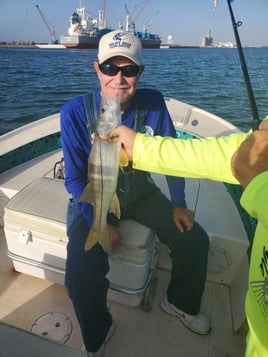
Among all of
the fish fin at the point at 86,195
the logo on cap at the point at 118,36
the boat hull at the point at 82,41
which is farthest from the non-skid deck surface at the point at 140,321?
the boat hull at the point at 82,41

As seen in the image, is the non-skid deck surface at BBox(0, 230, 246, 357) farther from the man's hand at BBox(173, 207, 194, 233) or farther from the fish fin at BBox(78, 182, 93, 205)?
the fish fin at BBox(78, 182, 93, 205)

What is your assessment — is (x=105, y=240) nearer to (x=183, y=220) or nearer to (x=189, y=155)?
(x=183, y=220)

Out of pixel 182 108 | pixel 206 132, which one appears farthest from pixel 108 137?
pixel 182 108

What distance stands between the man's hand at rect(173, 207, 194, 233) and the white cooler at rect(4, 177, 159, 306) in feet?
0.78

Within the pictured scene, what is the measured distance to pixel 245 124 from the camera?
1133cm

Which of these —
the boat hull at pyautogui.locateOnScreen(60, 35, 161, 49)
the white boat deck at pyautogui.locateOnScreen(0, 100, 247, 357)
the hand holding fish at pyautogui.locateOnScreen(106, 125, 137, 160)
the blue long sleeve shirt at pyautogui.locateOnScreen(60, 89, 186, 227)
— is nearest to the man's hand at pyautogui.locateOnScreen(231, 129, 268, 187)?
the hand holding fish at pyautogui.locateOnScreen(106, 125, 137, 160)

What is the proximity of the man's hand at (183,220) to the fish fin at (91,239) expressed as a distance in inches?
29.2

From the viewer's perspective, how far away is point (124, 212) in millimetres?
2400

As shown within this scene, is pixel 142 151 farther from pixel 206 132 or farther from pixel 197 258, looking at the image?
pixel 206 132

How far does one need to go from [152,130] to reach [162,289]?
Answer: 62.9 inches

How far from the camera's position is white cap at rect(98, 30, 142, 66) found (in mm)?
2191

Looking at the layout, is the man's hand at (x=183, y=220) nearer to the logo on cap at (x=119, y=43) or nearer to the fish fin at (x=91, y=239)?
the fish fin at (x=91, y=239)

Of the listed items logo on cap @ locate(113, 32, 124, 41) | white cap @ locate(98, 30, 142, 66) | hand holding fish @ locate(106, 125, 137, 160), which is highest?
logo on cap @ locate(113, 32, 124, 41)

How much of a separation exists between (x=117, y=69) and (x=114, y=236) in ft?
4.26
